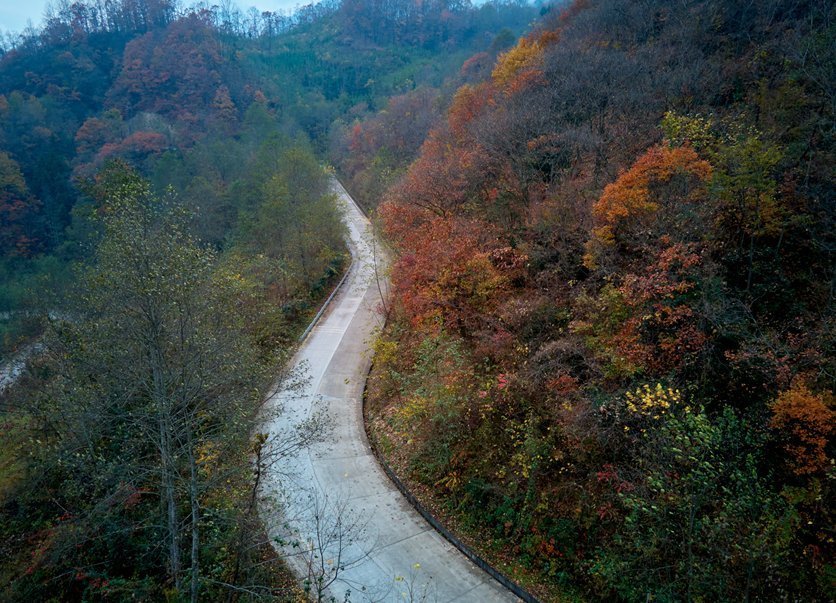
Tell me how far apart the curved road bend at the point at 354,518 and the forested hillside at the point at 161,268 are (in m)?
1.07

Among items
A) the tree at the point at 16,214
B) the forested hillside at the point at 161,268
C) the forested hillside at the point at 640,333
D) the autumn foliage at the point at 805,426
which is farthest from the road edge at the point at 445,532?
the tree at the point at 16,214

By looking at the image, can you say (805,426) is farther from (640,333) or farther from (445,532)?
(445,532)

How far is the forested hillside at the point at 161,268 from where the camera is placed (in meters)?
9.95

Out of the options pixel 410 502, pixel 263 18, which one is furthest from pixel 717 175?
pixel 263 18

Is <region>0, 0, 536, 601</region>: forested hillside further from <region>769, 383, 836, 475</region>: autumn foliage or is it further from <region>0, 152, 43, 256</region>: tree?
<region>769, 383, 836, 475</region>: autumn foliage

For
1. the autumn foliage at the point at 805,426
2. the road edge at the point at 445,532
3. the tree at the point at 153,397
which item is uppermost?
the tree at the point at 153,397

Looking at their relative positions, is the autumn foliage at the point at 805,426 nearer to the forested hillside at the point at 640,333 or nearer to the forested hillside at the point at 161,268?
the forested hillside at the point at 640,333

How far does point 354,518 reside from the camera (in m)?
12.0

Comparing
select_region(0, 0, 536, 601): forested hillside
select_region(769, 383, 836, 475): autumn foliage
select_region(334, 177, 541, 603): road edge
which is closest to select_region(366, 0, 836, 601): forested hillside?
select_region(769, 383, 836, 475): autumn foliage

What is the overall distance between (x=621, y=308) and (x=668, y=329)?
1082mm

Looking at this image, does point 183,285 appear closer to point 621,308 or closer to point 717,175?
point 621,308

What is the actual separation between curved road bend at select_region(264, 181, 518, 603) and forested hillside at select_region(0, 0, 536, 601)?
1.07 meters

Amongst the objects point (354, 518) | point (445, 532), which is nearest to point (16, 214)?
point (354, 518)

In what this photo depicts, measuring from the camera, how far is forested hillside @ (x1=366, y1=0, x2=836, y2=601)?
784 cm
